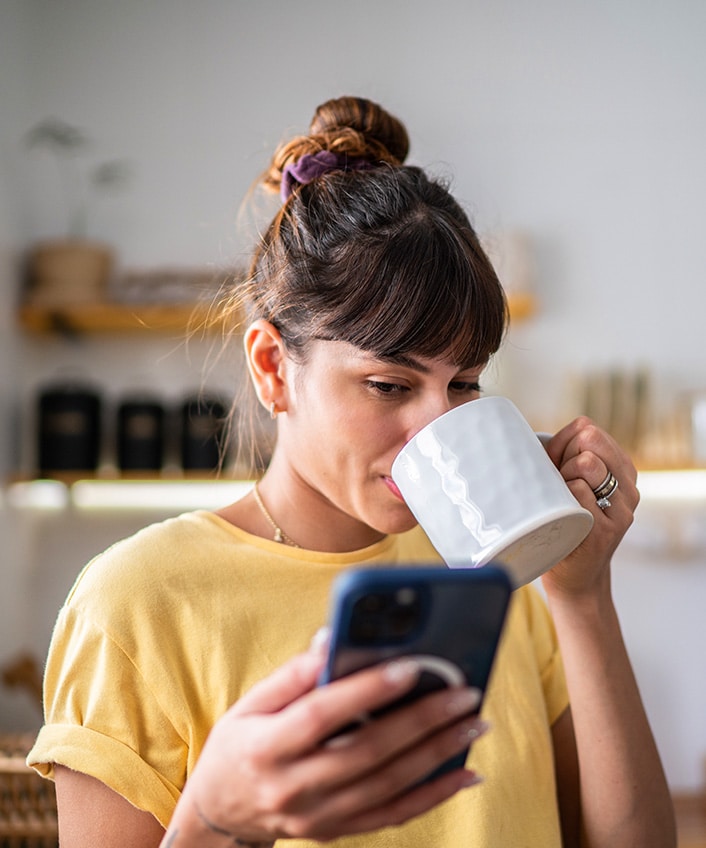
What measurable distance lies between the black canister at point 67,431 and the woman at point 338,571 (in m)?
1.91

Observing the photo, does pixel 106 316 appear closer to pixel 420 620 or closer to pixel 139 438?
pixel 139 438

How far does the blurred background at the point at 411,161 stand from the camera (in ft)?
9.38

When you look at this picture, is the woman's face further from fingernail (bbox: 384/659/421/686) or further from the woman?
fingernail (bbox: 384/659/421/686)

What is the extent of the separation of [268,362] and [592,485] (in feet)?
1.08

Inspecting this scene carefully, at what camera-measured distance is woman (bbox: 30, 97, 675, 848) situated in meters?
0.79

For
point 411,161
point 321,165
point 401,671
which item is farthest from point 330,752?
point 411,161

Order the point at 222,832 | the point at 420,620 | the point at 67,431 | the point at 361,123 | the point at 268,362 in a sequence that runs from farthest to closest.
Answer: the point at 67,431, the point at 361,123, the point at 268,362, the point at 222,832, the point at 420,620

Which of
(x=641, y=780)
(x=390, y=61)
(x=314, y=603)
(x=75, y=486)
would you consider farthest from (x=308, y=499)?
(x=390, y=61)

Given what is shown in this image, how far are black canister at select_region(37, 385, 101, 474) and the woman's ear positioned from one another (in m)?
1.98

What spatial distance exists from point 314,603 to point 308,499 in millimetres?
113

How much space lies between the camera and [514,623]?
1016 mm

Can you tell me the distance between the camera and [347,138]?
994mm

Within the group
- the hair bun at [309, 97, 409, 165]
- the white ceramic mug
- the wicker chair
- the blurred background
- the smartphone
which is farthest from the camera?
the blurred background

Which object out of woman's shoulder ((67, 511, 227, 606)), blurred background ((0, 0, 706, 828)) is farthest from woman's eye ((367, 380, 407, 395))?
blurred background ((0, 0, 706, 828))
